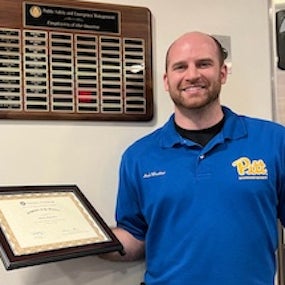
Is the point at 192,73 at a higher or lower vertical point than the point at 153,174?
higher

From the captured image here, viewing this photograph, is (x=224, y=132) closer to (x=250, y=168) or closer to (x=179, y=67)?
(x=250, y=168)

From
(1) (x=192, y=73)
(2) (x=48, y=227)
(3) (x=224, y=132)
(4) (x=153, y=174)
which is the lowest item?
(2) (x=48, y=227)

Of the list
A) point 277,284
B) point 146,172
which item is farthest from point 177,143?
point 277,284

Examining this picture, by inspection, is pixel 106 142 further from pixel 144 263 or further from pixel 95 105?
pixel 144 263

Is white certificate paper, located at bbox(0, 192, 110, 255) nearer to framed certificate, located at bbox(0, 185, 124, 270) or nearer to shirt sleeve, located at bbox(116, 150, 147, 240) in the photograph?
framed certificate, located at bbox(0, 185, 124, 270)

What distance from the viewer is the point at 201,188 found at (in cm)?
145

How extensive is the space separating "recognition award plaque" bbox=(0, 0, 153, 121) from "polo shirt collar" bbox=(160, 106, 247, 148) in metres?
0.13

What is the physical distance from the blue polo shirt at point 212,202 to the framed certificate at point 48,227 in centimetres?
15

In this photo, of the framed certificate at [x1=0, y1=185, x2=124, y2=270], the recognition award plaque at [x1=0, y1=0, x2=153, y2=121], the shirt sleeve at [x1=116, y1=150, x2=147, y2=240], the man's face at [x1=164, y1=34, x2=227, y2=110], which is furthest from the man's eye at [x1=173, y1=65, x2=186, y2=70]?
Answer: the framed certificate at [x1=0, y1=185, x2=124, y2=270]

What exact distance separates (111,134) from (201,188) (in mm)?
372

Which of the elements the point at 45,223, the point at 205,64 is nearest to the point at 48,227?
the point at 45,223

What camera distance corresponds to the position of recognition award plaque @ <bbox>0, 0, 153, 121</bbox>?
151cm

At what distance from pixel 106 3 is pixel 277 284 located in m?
1.14

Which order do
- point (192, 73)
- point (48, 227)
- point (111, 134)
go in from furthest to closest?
point (111, 134), point (192, 73), point (48, 227)
